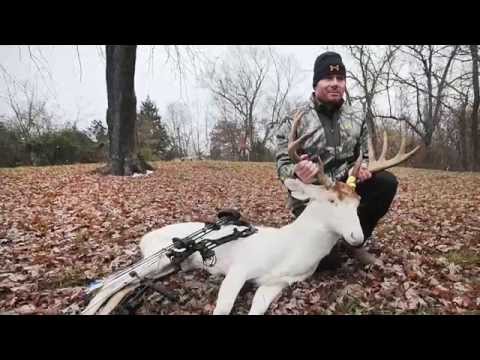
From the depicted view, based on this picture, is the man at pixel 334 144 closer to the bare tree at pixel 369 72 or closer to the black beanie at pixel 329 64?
the black beanie at pixel 329 64

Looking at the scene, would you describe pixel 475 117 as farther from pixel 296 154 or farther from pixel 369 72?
pixel 296 154

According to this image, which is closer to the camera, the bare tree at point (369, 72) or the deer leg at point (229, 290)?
the deer leg at point (229, 290)

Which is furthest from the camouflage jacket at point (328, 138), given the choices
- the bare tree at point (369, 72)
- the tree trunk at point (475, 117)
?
the tree trunk at point (475, 117)

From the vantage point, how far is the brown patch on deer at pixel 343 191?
4.87 ft

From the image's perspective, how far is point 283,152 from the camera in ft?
5.58

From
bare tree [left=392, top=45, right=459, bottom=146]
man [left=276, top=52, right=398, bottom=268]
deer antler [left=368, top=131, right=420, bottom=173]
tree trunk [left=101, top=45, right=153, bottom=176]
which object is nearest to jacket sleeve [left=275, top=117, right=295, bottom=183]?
man [left=276, top=52, right=398, bottom=268]

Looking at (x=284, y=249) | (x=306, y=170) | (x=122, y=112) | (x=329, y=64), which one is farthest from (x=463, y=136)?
(x=122, y=112)

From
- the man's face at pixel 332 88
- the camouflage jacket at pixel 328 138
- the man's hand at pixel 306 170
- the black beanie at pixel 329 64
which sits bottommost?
the man's hand at pixel 306 170

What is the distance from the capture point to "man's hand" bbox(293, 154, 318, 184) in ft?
4.97

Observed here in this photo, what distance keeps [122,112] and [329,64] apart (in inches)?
46.3

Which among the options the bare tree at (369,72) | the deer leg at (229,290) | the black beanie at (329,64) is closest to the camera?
the deer leg at (229,290)

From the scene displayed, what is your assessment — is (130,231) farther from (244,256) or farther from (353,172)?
(353,172)

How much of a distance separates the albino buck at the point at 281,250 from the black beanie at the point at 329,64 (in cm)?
30

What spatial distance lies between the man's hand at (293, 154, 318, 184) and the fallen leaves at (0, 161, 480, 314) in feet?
1.29
